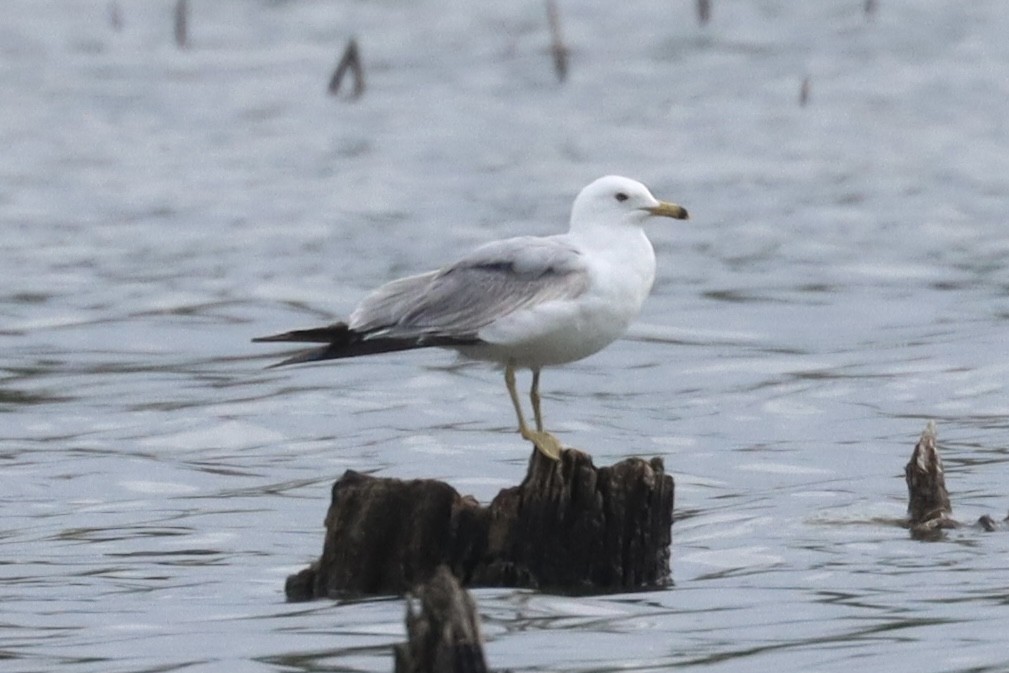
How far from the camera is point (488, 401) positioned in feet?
53.6

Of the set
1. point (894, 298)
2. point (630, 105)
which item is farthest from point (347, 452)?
point (630, 105)

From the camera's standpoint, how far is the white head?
982 centimetres

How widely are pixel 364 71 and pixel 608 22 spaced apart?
13.2 ft

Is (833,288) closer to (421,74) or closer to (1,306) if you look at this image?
(1,306)

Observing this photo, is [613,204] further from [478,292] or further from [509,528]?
[509,528]

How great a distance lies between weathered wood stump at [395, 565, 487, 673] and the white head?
11.3ft

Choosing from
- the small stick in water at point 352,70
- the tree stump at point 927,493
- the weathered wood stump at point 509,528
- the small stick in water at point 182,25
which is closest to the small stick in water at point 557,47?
the small stick in water at point 352,70

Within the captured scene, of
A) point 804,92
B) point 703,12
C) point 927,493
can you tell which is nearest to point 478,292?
point 927,493

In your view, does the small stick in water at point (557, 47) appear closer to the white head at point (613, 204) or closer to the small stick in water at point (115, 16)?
the small stick in water at point (115, 16)

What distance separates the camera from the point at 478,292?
9539 millimetres

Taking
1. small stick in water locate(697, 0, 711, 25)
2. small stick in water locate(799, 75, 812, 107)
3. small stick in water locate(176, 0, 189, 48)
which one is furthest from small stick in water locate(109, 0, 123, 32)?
small stick in water locate(799, 75, 812, 107)

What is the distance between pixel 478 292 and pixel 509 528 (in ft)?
3.23

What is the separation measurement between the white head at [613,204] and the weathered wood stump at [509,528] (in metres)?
1.17

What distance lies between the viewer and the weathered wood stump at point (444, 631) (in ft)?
21.3
